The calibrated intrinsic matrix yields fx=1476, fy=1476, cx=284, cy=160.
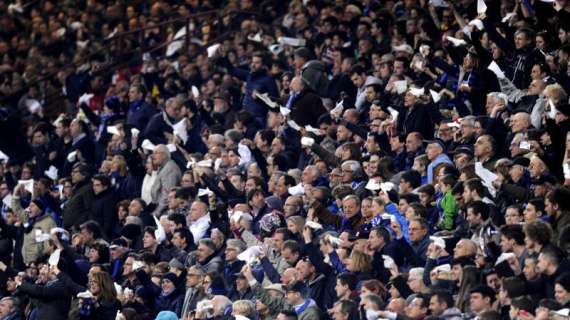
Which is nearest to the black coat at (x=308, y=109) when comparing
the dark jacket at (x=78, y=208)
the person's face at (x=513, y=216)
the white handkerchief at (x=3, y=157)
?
the dark jacket at (x=78, y=208)

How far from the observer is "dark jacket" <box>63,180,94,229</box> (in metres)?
18.1

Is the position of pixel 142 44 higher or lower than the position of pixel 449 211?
lower

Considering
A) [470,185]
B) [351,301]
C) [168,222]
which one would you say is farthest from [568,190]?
[168,222]

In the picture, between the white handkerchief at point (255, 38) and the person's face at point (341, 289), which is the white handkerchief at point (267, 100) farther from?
the person's face at point (341, 289)

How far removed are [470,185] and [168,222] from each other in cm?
421

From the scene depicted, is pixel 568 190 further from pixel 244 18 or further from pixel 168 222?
pixel 244 18

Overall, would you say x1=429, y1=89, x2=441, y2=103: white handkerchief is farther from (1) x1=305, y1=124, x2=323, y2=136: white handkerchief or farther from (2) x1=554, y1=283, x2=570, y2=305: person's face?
(2) x1=554, y1=283, x2=570, y2=305: person's face

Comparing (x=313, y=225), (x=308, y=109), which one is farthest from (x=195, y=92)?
(x=313, y=225)

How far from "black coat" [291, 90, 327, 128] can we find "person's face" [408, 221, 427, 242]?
428 cm

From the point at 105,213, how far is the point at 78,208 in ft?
1.43

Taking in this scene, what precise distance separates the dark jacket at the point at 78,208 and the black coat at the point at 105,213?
104 mm

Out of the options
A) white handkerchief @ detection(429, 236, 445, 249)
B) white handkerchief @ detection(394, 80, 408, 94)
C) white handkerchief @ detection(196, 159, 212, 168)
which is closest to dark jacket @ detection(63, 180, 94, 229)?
white handkerchief @ detection(196, 159, 212, 168)

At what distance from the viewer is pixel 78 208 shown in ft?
59.8

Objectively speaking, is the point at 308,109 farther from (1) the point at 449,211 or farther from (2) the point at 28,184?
(1) the point at 449,211
